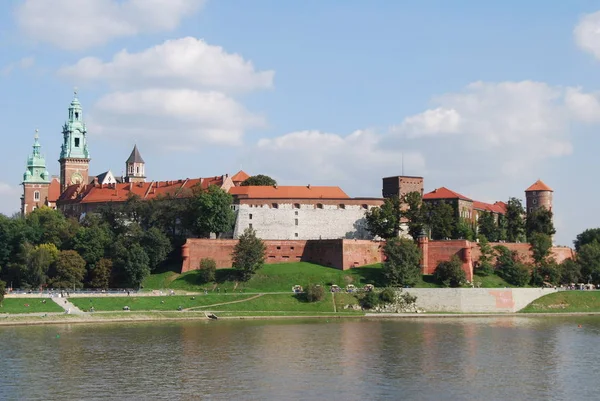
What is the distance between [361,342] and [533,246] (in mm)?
35403

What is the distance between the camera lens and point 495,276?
74.1m

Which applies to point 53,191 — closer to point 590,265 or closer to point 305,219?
point 305,219

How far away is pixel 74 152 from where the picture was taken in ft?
338

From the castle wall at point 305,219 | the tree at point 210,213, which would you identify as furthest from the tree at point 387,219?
the tree at point 210,213

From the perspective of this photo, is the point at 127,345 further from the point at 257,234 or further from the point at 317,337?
the point at 257,234

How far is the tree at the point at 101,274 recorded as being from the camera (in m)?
67.5

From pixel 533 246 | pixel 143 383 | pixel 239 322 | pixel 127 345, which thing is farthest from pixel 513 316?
pixel 143 383

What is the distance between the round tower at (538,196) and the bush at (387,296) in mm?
47850

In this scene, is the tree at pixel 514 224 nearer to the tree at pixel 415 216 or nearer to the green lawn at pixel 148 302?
the tree at pixel 415 216

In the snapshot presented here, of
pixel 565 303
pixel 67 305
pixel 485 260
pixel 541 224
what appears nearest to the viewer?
pixel 67 305

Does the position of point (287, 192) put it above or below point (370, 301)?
above

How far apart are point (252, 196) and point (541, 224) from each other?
2770 centimetres

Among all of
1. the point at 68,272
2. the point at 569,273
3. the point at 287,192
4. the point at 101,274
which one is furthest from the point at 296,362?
the point at 287,192

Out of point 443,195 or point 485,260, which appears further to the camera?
point 443,195
